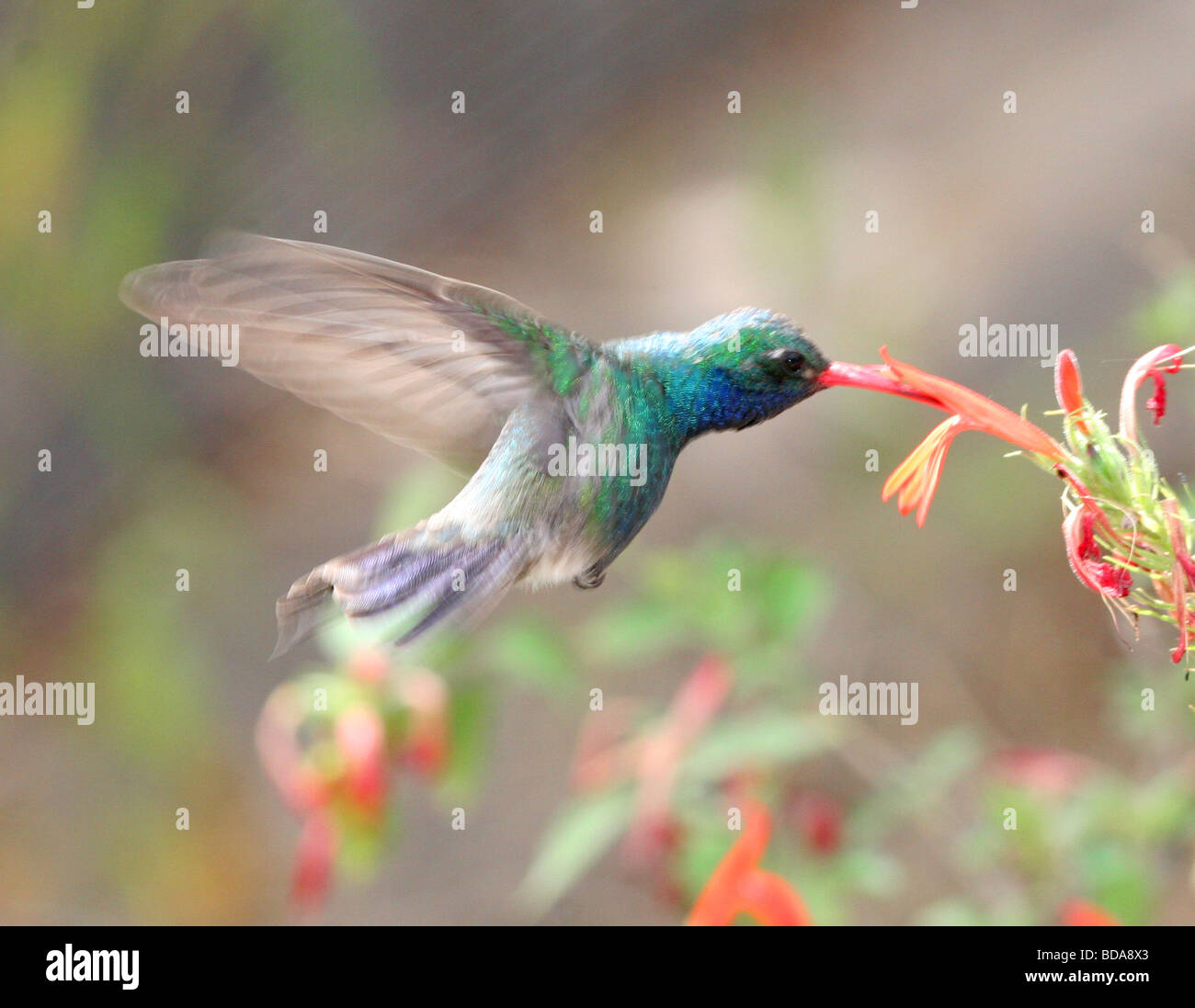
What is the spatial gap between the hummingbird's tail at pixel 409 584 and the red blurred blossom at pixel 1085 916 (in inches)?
37.5

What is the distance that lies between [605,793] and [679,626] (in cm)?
27

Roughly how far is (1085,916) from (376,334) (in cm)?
115

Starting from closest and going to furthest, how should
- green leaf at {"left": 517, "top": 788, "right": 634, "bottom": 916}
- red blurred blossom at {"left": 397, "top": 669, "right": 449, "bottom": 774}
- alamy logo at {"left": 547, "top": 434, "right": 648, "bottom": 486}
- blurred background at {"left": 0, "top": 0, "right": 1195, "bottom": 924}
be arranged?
1. alamy logo at {"left": 547, "top": 434, "right": 648, "bottom": 486}
2. green leaf at {"left": 517, "top": 788, "right": 634, "bottom": 916}
3. red blurred blossom at {"left": 397, "top": 669, "right": 449, "bottom": 774}
4. blurred background at {"left": 0, "top": 0, "right": 1195, "bottom": 924}

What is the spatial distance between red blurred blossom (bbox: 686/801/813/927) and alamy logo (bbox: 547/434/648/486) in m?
0.57

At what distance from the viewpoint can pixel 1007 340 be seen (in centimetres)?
300

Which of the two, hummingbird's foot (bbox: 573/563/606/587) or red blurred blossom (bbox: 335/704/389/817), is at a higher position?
hummingbird's foot (bbox: 573/563/606/587)

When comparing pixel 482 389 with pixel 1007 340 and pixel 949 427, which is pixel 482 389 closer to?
pixel 949 427

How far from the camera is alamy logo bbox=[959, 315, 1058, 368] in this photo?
266 cm

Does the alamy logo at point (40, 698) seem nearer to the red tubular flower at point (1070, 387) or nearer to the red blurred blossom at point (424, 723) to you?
the red blurred blossom at point (424, 723)

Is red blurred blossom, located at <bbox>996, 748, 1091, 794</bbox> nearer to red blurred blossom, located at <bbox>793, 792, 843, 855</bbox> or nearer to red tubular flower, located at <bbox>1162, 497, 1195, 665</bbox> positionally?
red blurred blossom, located at <bbox>793, 792, 843, 855</bbox>

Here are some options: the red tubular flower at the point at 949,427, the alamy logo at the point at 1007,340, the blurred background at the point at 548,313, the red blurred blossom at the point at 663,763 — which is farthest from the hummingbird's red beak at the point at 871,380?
the alamy logo at the point at 1007,340

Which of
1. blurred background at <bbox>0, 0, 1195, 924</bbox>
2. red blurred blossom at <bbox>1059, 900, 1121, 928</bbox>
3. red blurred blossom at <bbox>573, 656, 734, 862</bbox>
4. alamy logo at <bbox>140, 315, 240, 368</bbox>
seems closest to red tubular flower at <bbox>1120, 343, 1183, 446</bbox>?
alamy logo at <bbox>140, 315, 240, 368</bbox>

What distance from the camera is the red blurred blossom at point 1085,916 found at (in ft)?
4.98

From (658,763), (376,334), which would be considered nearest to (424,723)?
(658,763)
